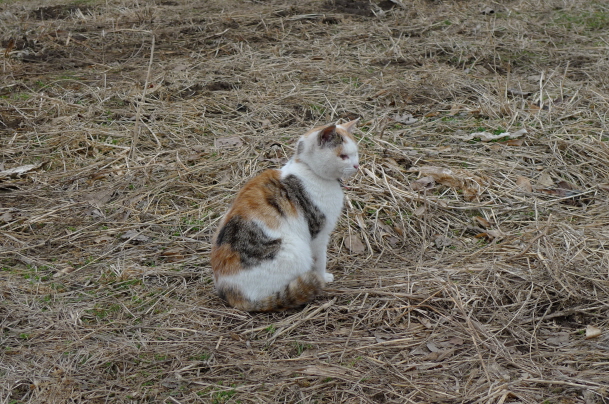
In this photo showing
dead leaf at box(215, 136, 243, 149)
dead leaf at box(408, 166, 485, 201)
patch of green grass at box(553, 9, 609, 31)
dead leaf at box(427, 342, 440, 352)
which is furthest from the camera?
patch of green grass at box(553, 9, 609, 31)

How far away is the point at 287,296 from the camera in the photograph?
350 cm

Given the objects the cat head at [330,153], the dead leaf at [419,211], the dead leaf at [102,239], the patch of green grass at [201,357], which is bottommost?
the dead leaf at [102,239]

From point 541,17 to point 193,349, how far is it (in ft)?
23.3

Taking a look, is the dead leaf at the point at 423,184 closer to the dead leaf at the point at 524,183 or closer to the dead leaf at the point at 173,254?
the dead leaf at the point at 524,183

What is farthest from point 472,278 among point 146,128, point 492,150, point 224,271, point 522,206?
point 146,128

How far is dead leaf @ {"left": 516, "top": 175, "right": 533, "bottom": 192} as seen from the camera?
15.9ft

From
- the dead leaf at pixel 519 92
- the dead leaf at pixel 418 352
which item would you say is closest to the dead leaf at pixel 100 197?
the dead leaf at pixel 418 352

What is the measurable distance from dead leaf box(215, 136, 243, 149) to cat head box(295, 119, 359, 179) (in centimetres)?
182

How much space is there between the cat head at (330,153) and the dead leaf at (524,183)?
5.59 feet

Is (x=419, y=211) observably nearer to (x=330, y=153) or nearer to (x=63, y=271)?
(x=330, y=153)

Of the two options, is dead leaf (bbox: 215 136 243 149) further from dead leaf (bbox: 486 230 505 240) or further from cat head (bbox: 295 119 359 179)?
dead leaf (bbox: 486 230 505 240)

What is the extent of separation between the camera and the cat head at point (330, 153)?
3.76 metres

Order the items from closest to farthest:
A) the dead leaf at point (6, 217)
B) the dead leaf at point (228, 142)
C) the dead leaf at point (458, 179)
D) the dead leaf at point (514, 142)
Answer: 1. the dead leaf at point (6, 217)
2. the dead leaf at point (458, 179)
3. the dead leaf at point (514, 142)
4. the dead leaf at point (228, 142)

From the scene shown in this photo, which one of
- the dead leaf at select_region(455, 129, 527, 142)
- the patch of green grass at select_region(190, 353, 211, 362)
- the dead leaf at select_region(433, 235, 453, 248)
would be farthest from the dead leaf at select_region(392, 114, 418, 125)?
the patch of green grass at select_region(190, 353, 211, 362)
